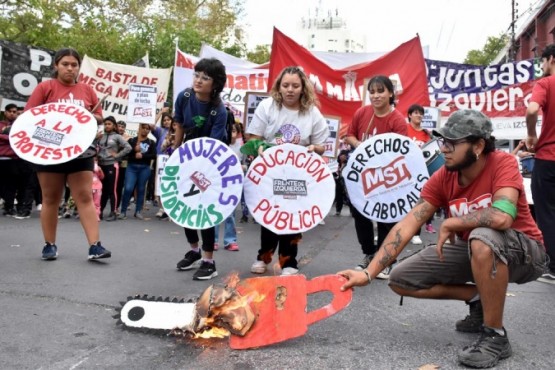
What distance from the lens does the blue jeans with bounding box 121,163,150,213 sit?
30.7 feet

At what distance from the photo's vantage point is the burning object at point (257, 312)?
2963mm

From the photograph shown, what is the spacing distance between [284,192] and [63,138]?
181 centimetres

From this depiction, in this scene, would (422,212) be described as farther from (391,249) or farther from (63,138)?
(63,138)

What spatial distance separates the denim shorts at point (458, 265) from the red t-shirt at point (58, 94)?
313cm

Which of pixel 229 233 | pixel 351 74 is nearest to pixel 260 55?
pixel 351 74

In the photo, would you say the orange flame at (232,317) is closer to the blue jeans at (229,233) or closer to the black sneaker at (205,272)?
the black sneaker at (205,272)

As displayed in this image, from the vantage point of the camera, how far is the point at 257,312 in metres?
3.01

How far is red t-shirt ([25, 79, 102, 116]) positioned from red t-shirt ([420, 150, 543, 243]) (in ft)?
10.2

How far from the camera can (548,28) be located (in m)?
29.0

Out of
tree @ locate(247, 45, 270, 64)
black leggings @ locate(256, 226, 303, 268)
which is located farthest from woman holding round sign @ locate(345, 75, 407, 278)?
tree @ locate(247, 45, 270, 64)

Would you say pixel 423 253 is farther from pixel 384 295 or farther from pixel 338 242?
pixel 338 242

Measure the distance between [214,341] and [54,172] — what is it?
8.11 ft

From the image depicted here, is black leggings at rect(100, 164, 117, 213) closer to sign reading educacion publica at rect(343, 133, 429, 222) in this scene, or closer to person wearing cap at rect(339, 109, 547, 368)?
sign reading educacion publica at rect(343, 133, 429, 222)

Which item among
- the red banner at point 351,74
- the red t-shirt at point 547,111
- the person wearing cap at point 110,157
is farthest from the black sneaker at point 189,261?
the red banner at point 351,74
